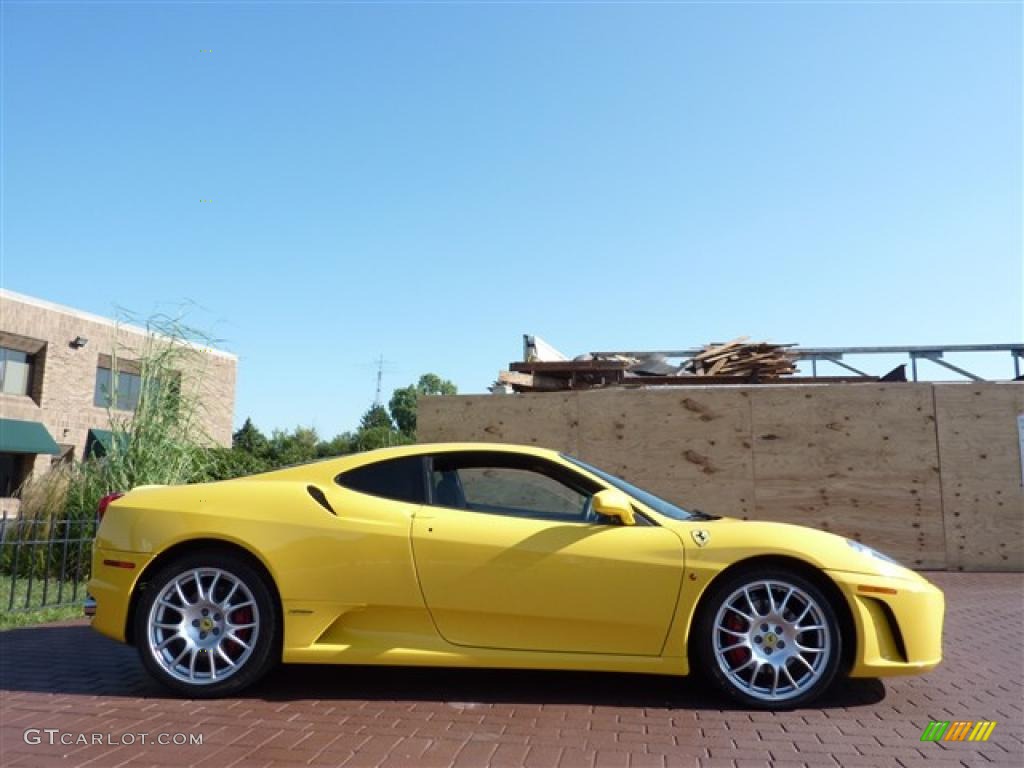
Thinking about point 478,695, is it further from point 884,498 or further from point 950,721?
point 884,498

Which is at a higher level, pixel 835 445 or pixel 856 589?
pixel 835 445

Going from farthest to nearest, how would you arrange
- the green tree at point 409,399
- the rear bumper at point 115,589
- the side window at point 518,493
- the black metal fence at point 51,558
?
the green tree at point 409,399 < the black metal fence at point 51,558 < the side window at point 518,493 < the rear bumper at point 115,589

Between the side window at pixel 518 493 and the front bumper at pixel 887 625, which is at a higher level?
the side window at pixel 518 493

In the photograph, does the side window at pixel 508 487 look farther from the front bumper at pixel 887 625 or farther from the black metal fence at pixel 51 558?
the black metal fence at pixel 51 558

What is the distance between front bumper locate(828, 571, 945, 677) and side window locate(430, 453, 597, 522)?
56.2 inches

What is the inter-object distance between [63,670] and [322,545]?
81.4 inches

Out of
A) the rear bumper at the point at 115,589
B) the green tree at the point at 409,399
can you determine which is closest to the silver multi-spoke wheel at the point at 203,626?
the rear bumper at the point at 115,589

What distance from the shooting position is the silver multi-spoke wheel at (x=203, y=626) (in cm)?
378

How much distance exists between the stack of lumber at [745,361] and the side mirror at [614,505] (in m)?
7.96

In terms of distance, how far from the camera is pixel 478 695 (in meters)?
3.83

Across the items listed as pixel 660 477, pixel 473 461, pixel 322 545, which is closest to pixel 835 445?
pixel 660 477

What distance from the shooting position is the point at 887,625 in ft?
12.1

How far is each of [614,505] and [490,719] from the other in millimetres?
1185

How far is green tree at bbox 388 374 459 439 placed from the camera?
89.5 meters
